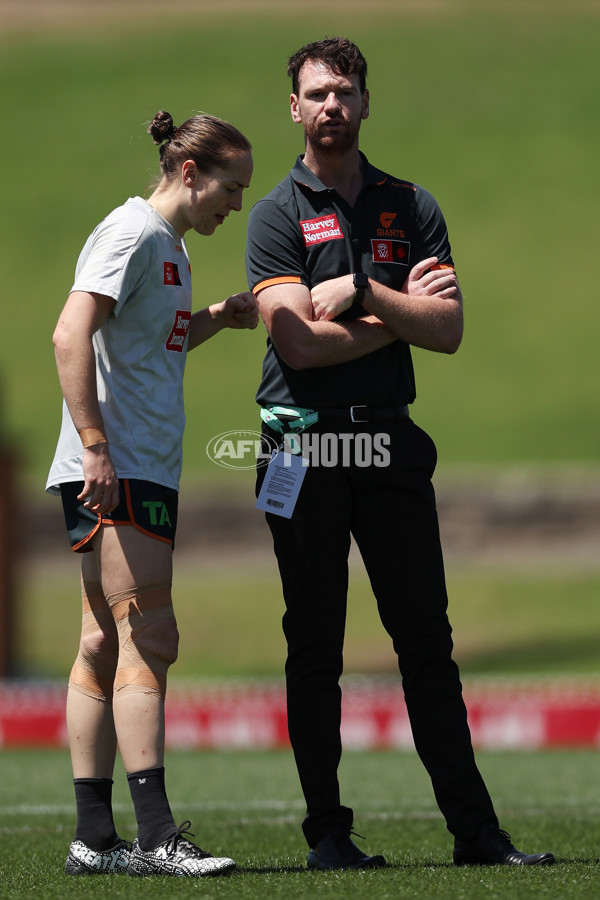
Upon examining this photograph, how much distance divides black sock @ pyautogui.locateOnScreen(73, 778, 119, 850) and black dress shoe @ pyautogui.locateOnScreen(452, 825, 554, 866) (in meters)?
1.01

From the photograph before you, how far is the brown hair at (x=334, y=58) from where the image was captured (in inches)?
169

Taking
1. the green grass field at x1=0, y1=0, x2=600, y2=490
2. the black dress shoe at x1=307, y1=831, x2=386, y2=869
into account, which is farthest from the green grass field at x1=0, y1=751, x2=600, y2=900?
the green grass field at x1=0, y1=0, x2=600, y2=490

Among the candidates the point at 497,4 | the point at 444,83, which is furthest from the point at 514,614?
the point at 497,4

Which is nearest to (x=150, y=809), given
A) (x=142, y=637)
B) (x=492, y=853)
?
(x=142, y=637)

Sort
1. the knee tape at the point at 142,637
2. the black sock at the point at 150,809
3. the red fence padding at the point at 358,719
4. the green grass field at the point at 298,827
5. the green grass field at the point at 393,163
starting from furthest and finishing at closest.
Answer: the green grass field at the point at 393,163 → the red fence padding at the point at 358,719 → the knee tape at the point at 142,637 → the black sock at the point at 150,809 → the green grass field at the point at 298,827

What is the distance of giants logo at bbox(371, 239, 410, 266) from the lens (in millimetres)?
4379

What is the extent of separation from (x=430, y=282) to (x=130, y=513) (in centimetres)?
A: 114

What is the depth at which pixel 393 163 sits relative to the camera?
120 feet

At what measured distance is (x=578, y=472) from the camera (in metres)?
22.0

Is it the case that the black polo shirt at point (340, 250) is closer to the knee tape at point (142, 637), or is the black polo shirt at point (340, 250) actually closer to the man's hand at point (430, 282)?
the man's hand at point (430, 282)

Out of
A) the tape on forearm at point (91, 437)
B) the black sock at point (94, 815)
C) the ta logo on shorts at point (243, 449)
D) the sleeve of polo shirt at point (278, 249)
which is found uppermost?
the sleeve of polo shirt at point (278, 249)

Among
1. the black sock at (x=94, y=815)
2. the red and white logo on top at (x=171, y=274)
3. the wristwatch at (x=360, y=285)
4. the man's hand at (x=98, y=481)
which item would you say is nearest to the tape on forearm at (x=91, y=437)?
the man's hand at (x=98, y=481)

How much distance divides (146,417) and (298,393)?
1.56 ft

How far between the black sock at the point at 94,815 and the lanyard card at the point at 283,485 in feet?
3.08
